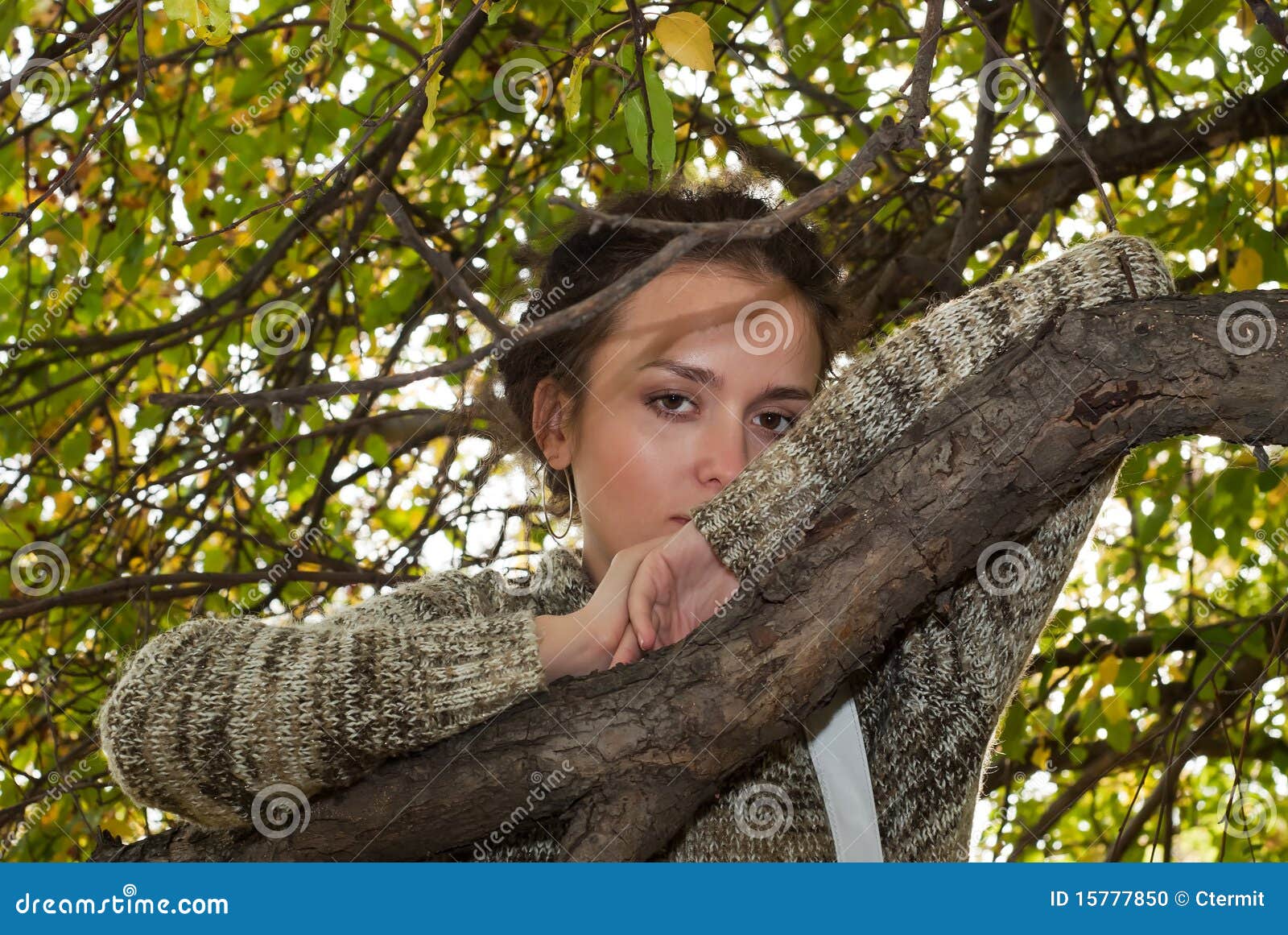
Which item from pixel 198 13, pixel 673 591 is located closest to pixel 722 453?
pixel 673 591

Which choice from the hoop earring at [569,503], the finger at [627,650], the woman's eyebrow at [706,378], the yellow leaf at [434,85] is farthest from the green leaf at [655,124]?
the hoop earring at [569,503]

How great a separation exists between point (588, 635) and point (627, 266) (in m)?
0.71

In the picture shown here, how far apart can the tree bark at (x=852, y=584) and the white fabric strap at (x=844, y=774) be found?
18cm

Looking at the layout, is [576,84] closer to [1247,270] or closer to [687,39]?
[687,39]

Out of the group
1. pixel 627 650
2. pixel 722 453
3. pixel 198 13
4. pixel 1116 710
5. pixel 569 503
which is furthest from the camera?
pixel 1116 710

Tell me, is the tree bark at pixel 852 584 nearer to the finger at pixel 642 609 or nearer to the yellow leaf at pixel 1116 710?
the finger at pixel 642 609

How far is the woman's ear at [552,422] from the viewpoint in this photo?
167 centimetres

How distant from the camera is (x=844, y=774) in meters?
1.20

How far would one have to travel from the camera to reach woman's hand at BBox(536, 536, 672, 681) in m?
1.15

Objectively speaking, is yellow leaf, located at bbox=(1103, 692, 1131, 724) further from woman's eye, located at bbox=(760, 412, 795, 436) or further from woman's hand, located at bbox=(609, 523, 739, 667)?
woman's hand, located at bbox=(609, 523, 739, 667)

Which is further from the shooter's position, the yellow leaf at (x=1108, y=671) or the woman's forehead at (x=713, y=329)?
the yellow leaf at (x=1108, y=671)

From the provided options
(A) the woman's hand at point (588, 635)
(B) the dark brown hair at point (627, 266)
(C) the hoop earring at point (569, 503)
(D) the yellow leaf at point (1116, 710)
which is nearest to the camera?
(A) the woman's hand at point (588, 635)

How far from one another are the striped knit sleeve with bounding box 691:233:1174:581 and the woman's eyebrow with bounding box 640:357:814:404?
31cm

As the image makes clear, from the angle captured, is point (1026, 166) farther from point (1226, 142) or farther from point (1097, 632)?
point (1097, 632)
